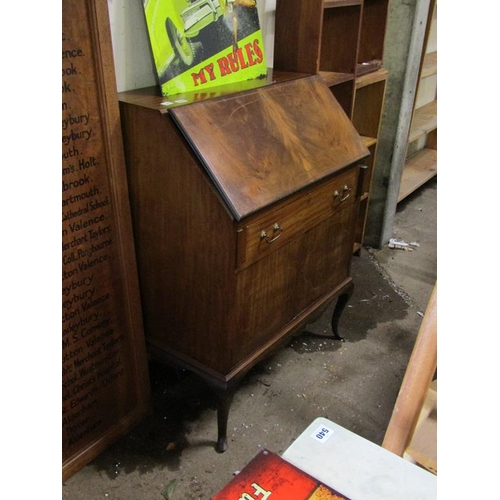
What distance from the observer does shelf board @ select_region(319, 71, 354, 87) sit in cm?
206

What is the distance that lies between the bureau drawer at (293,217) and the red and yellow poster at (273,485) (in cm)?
76

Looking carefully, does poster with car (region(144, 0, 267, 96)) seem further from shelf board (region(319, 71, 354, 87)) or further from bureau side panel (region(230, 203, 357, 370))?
bureau side panel (region(230, 203, 357, 370))

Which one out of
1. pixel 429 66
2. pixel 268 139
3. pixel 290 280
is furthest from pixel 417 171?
pixel 268 139

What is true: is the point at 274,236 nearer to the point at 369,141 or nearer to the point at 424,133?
the point at 369,141

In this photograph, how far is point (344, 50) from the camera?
227 centimetres

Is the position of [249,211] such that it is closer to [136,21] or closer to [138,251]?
[138,251]

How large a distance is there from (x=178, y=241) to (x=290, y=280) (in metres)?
0.45

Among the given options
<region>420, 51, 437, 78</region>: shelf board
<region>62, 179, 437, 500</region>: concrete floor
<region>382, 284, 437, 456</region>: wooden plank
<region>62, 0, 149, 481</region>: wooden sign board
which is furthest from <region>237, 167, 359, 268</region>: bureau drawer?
<region>420, 51, 437, 78</region>: shelf board

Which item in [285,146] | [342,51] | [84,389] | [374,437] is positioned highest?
[342,51]

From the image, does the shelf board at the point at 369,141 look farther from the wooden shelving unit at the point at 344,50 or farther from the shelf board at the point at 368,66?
the shelf board at the point at 368,66

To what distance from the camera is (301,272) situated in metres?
1.83

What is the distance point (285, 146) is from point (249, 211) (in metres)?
0.33

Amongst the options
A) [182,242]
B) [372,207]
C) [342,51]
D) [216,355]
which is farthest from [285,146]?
[372,207]
